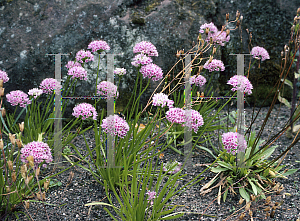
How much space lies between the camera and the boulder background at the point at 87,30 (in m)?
3.20

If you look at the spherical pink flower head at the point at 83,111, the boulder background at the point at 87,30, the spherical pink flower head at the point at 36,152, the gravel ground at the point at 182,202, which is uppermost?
the boulder background at the point at 87,30

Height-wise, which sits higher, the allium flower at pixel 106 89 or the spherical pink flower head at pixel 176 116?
the allium flower at pixel 106 89

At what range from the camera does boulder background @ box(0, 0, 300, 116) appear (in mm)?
3195

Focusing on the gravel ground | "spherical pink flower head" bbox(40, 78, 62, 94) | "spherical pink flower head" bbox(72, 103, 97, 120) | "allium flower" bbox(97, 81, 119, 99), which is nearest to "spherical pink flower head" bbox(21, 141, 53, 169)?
the gravel ground

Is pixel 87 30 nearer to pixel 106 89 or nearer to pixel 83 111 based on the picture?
pixel 106 89

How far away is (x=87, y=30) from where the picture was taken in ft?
10.9

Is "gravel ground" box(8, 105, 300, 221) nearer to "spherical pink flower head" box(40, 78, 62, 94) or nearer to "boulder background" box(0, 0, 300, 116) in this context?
"spherical pink flower head" box(40, 78, 62, 94)

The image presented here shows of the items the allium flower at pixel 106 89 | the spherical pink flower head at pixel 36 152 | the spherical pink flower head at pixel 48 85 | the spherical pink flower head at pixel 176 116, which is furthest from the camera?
the spherical pink flower head at pixel 48 85

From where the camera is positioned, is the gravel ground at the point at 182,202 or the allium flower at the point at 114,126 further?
the gravel ground at the point at 182,202

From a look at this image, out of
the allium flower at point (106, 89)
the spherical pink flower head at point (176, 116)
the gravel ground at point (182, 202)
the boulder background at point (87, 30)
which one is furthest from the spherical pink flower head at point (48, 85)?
the spherical pink flower head at point (176, 116)

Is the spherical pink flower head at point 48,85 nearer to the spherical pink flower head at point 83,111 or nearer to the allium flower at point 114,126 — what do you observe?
the spherical pink flower head at point 83,111

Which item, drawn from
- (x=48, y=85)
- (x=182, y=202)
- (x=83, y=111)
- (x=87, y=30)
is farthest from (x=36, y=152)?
(x=87, y=30)

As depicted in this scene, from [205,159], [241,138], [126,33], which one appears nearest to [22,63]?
[126,33]

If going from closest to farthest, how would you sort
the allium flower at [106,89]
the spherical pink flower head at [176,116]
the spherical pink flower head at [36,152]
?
1. the spherical pink flower head at [36,152]
2. the spherical pink flower head at [176,116]
3. the allium flower at [106,89]
